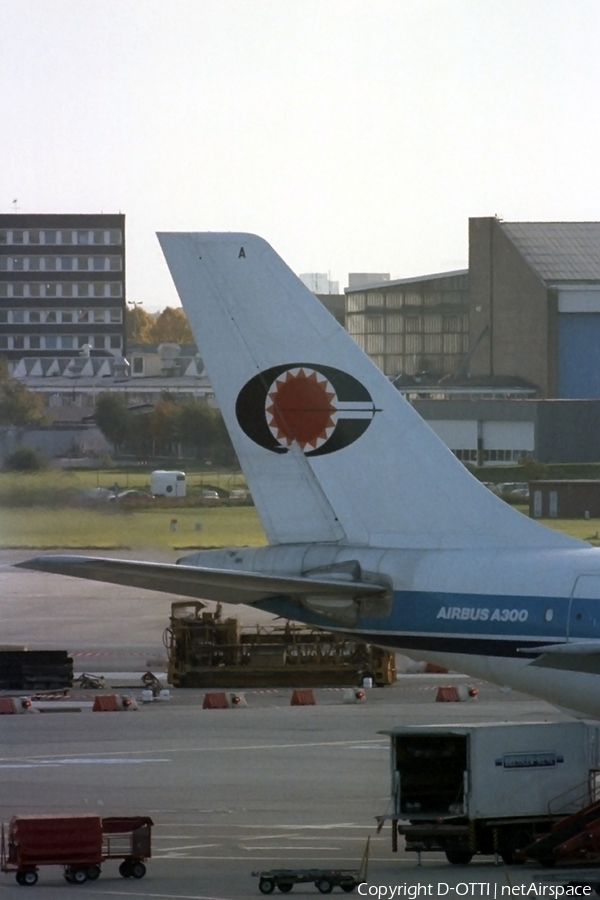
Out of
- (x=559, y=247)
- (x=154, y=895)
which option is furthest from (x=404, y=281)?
(x=154, y=895)

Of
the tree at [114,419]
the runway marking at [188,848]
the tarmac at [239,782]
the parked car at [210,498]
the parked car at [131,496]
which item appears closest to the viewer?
the tarmac at [239,782]

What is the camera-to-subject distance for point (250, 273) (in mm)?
23828

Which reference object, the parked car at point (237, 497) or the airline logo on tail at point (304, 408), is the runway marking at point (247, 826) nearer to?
the airline logo on tail at point (304, 408)

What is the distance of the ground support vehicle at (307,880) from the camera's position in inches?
742

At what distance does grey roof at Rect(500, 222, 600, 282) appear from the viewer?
116250mm

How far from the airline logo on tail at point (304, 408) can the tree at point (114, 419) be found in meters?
67.6

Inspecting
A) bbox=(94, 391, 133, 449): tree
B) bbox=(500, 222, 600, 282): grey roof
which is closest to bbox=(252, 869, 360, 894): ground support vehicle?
bbox=(94, 391, 133, 449): tree

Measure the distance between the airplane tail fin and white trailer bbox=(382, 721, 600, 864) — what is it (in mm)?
3649

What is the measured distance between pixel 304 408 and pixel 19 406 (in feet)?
243

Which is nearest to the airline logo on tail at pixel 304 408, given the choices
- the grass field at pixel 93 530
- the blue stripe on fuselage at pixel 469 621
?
the blue stripe on fuselage at pixel 469 621

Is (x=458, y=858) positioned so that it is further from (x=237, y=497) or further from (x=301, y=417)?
(x=237, y=497)

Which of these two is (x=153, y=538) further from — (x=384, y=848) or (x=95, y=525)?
(x=384, y=848)

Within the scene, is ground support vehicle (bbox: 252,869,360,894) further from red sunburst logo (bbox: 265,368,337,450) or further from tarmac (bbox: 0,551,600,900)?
red sunburst logo (bbox: 265,368,337,450)

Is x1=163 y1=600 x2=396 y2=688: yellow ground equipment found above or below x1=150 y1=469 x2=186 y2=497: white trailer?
below
